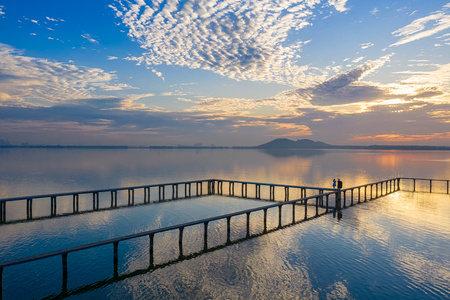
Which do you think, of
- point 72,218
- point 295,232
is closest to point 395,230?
point 295,232

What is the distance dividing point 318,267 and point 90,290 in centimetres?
975

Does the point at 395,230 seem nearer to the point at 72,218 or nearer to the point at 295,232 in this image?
the point at 295,232

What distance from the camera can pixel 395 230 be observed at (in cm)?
1952

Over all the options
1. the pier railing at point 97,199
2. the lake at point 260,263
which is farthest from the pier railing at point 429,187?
the lake at point 260,263

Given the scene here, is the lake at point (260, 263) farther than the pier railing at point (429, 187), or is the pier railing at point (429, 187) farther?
the pier railing at point (429, 187)

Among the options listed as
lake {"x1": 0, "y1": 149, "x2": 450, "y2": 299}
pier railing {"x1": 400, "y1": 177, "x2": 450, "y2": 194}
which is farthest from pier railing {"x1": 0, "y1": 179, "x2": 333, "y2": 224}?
pier railing {"x1": 400, "y1": 177, "x2": 450, "y2": 194}

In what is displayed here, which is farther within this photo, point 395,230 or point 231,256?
point 395,230

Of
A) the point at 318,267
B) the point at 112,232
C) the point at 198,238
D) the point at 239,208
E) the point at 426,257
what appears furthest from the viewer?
the point at 239,208

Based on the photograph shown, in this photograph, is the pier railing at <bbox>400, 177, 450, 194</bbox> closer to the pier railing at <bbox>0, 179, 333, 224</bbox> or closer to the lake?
the pier railing at <bbox>0, 179, 333, 224</bbox>

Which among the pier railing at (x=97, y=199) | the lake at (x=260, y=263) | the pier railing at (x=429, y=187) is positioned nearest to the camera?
the lake at (x=260, y=263)

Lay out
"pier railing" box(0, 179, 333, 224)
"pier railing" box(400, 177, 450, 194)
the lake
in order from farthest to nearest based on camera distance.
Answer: "pier railing" box(400, 177, 450, 194) < "pier railing" box(0, 179, 333, 224) < the lake

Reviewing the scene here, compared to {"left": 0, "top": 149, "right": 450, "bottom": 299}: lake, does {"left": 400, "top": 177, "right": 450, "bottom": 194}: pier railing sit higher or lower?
lower

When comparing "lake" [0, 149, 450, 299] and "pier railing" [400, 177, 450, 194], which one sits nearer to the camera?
"lake" [0, 149, 450, 299]

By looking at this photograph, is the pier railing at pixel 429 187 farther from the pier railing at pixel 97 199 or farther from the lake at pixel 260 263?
the lake at pixel 260 263
